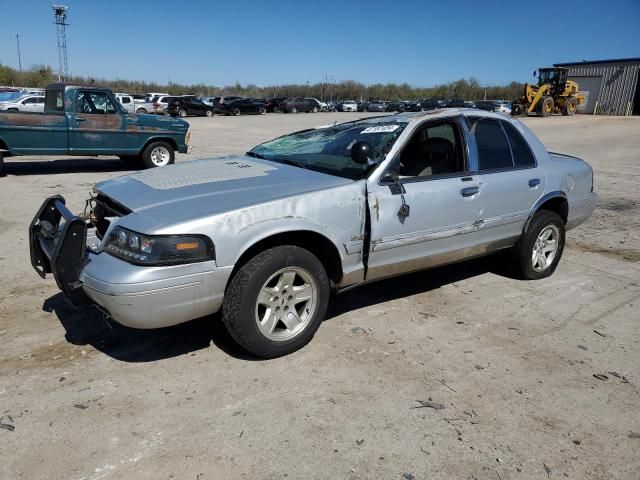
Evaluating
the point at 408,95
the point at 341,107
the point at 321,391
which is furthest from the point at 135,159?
the point at 408,95

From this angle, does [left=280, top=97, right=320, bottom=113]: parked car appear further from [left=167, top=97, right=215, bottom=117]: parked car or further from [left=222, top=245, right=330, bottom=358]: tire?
[left=222, top=245, right=330, bottom=358]: tire

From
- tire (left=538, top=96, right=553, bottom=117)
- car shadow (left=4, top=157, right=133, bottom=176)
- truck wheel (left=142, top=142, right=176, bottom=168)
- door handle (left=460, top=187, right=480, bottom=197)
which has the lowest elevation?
car shadow (left=4, top=157, right=133, bottom=176)

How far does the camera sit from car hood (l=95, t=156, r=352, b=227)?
Answer: 10.5 ft

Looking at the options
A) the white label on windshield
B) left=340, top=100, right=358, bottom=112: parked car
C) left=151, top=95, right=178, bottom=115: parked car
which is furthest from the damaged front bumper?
left=340, top=100, right=358, bottom=112: parked car

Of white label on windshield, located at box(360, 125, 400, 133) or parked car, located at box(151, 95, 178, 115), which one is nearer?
white label on windshield, located at box(360, 125, 400, 133)

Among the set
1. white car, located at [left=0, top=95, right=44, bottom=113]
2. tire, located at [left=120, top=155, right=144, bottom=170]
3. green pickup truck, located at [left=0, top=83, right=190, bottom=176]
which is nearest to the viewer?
green pickup truck, located at [left=0, top=83, right=190, bottom=176]

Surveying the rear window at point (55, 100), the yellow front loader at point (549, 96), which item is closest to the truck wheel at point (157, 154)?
the rear window at point (55, 100)

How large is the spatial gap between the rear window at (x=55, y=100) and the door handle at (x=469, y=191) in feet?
30.5

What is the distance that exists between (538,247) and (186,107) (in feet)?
116

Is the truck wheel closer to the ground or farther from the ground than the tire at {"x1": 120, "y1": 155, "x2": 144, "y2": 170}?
farther from the ground

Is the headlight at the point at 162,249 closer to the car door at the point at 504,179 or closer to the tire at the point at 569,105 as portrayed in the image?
the car door at the point at 504,179

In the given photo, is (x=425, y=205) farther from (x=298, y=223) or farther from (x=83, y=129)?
(x=83, y=129)

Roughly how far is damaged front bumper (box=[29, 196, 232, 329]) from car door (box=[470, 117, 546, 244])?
96.6 inches

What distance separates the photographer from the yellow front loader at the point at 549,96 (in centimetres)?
3747
